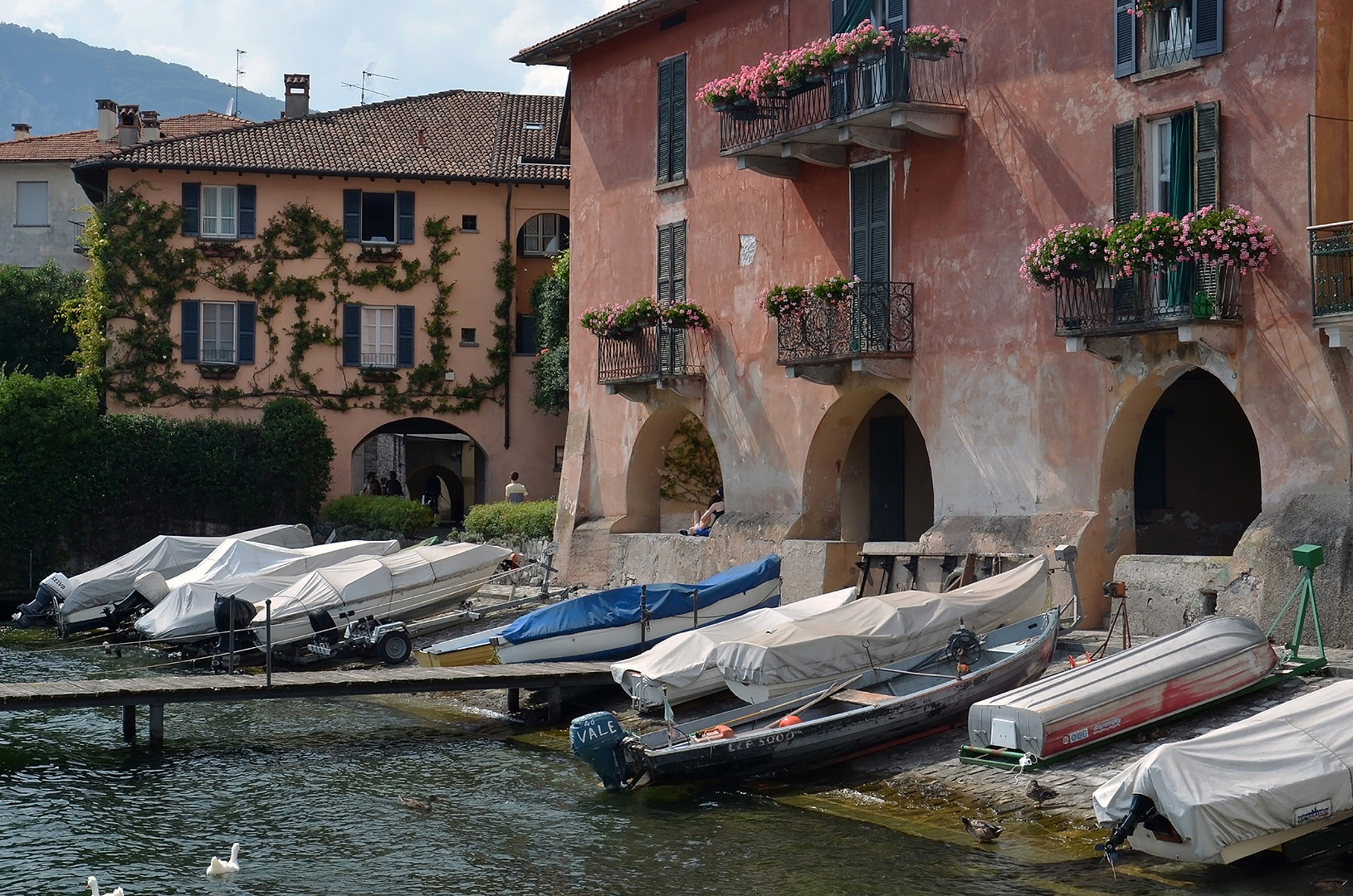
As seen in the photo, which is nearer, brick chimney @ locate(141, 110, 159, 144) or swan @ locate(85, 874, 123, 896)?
swan @ locate(85, 874, 123, 896)

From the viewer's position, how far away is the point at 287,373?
4275 centimetres

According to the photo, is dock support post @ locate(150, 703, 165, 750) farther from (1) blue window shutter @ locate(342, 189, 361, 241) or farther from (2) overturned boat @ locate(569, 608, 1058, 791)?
(1) blue window shutter @ locate(342, 189, 361, 241)

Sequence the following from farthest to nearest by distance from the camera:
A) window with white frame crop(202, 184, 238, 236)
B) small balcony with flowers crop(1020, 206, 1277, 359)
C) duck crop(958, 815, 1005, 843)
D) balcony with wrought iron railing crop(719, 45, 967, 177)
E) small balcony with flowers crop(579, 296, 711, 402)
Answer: window with white frame crop(202, 184, 238, 236)
small balcony with flowers crop(579, 296, 711, 402)
balcony with wrought iron railing crop(719, 45, 967, 177)
small balcony with flowers crop(1020, 206, 1277, 359)
duck crop(958, 815, 1005, 843)

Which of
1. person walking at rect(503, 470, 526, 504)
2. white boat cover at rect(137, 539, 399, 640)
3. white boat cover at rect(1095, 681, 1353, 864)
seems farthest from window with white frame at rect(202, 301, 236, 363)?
white boat cover at rect(1095, 681, 1353, 864)

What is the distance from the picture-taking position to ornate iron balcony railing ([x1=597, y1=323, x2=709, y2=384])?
1151 inches

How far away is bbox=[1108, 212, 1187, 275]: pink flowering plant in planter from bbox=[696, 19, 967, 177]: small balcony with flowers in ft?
14.6

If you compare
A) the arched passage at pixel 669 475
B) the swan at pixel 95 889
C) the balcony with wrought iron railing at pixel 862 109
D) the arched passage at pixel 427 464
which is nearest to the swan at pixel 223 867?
the swan at pixel 95 889

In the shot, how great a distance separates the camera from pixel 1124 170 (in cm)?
2100

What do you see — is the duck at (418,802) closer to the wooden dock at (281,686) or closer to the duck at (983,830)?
the wooden dock at (281,686)

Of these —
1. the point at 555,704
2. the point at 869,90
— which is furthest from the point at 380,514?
the point at 869,90

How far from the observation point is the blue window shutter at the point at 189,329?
42.4 meters

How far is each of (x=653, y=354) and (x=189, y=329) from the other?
708 inches

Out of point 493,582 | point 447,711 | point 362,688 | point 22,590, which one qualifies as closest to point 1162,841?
point 362,688

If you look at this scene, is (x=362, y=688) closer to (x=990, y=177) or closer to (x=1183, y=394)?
(x=990, y=177)
